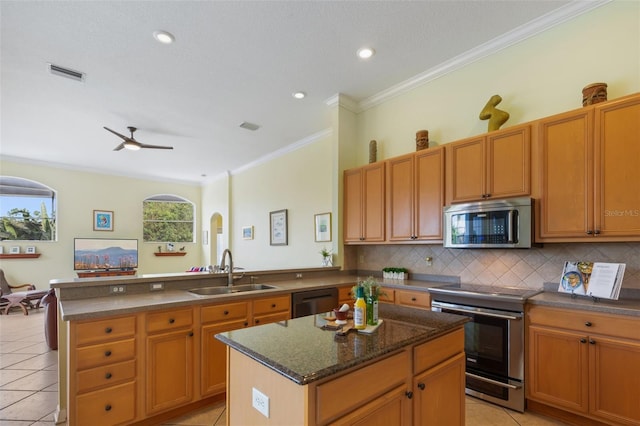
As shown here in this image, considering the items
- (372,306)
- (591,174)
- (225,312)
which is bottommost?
(225,312)

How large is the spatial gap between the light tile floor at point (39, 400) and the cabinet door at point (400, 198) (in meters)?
1.70

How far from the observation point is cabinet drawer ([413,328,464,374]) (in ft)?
5.01

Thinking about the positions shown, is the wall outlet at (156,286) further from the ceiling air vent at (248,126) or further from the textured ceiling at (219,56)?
the ceiling air vent at (248,126)

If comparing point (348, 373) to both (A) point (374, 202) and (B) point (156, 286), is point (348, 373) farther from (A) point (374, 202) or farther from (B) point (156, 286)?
(A) point (374, 202)

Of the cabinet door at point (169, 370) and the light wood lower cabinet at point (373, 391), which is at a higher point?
the light wood lower cabinet at point (373, 391)

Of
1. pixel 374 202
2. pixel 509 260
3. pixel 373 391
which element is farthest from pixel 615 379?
pixel 374 202

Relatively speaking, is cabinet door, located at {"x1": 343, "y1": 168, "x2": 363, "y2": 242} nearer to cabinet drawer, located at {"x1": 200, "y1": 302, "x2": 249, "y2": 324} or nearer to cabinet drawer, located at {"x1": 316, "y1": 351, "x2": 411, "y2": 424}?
cabinet drawer, located at {"x1": 200, "y1": 302, "x2": 249, "y2": 324}

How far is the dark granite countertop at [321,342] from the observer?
3.80 ft

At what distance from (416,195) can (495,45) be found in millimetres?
1642

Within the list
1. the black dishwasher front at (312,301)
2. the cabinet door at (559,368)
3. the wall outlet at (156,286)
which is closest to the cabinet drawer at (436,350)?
the cabinet door at (559,368)

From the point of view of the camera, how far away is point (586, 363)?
86.6 inches

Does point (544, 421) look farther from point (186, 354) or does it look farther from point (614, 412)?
point (186, 354)

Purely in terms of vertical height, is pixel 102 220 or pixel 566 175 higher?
pixel 566 175

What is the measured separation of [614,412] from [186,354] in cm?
304
